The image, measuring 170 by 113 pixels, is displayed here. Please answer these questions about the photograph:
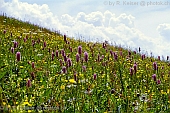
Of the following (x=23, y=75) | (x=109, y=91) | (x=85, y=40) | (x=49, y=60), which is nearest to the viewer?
(x=109, y=91)

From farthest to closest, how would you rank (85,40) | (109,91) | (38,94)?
(85,40) → (109,91) → (38,94)

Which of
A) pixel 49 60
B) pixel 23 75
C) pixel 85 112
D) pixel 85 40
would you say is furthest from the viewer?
pixel 85 40

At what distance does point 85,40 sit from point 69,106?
10104 mm

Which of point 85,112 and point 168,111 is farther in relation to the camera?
point 168,111

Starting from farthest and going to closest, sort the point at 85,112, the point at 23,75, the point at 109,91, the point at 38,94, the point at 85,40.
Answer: the point at 85,40
the point at 23,75
the point at 109,91
the point at 38,94
the point at 85,112

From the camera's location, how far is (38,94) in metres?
4.48

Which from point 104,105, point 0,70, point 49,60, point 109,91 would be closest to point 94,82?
point 109,91

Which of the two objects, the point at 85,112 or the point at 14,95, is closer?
the point at 85,112

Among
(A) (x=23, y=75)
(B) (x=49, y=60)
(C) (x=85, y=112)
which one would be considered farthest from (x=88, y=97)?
(B) (x=49, y=60)

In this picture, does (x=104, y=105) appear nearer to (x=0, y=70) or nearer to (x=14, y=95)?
(x=14, y=95)

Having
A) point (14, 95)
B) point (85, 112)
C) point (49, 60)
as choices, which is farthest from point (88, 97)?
point (49, 60)

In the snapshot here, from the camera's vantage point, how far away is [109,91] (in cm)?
535

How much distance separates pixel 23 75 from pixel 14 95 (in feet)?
4.14

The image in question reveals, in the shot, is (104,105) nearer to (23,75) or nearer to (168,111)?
(168,111)
